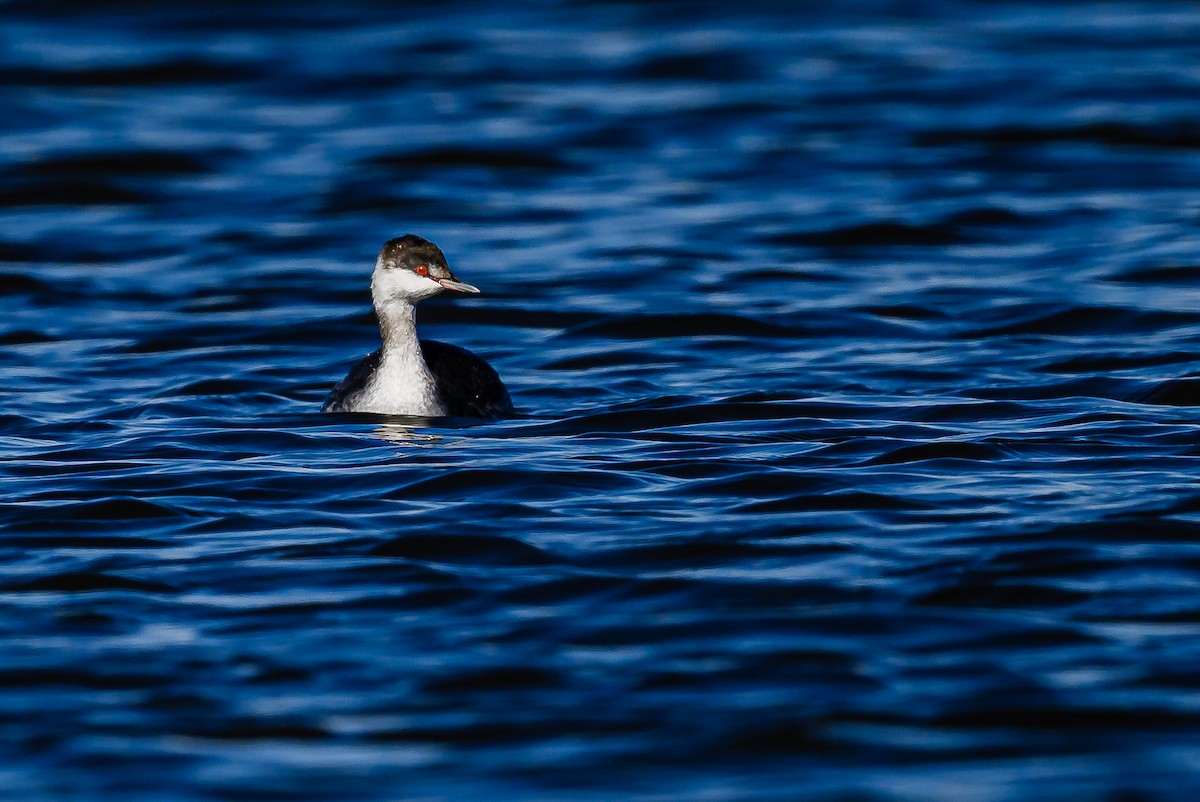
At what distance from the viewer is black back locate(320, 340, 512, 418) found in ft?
40.4

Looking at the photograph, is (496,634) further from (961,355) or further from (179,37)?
(179,37)

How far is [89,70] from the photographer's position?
24.2 meters

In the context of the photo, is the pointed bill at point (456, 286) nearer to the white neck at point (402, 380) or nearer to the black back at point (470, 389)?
the white neck at point (402, 380)

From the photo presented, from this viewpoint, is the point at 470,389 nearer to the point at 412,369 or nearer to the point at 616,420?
the point at 412,369

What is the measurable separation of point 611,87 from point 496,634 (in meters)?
16.3

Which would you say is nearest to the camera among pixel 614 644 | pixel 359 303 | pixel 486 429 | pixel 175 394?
pixel 614 644

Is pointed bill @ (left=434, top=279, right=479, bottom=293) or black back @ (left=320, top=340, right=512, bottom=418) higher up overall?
pointed bill @ (left=434, top=279, right=479, bottom=293)

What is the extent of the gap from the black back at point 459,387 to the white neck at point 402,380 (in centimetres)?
8

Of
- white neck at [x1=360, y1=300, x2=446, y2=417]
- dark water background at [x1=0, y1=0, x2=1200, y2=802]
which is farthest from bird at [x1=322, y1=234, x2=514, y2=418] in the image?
dark water background at [x1=0, y1=0, x2=1200, y2=802]

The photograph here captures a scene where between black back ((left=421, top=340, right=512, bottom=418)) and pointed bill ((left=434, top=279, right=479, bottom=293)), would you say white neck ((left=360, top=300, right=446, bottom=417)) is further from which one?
pointed bill ((left=434, top=279, right=479, bottom=293))

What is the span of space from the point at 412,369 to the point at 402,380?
96 millimetres

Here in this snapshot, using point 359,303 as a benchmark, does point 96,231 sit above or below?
above

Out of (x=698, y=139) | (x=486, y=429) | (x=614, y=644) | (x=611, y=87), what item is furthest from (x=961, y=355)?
(x=611, y=87)

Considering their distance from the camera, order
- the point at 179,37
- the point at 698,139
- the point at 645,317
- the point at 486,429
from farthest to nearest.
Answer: the point at 179,37
the point at 698,139
the point at 645,317
the point at 486,429
